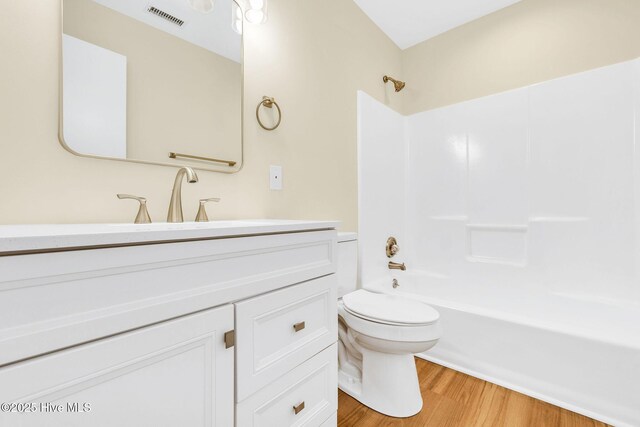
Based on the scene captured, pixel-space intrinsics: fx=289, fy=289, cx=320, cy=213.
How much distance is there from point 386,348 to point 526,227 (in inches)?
56.6

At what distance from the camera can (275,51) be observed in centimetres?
151

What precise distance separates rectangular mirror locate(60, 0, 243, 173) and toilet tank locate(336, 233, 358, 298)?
2.39 ft

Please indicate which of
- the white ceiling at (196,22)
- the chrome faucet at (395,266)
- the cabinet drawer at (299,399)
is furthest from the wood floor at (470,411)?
the white ceiling at (196,22)

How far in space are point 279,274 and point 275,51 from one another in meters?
1.22

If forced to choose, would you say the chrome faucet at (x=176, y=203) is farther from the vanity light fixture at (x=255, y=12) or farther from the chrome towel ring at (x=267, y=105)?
the vanity light fixture at (x=255, y=12)

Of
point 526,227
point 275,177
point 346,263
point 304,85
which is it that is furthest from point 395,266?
point 304,85

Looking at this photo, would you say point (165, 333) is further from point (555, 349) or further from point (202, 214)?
point (555, 349)

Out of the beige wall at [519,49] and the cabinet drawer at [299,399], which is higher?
the beige wall at [519,49]

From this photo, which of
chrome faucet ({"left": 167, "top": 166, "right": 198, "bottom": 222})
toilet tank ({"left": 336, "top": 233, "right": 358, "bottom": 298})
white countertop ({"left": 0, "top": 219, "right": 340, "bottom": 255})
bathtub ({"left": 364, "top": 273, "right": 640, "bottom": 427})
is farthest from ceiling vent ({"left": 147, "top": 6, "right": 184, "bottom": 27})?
bathtub ({"left": 364, "top": 273, "right": 640, "bottom": 427})

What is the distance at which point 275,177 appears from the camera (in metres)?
1.51

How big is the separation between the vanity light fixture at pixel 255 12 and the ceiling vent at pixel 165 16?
33 cm

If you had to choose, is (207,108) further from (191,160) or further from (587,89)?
(587,89)

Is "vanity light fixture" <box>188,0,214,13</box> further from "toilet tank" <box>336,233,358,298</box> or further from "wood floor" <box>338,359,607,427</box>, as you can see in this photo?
"wood floor" <box>338,359,607,427</box>

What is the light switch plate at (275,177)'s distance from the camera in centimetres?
149
